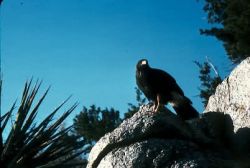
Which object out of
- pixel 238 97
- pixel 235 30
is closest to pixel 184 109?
pixel 238 97

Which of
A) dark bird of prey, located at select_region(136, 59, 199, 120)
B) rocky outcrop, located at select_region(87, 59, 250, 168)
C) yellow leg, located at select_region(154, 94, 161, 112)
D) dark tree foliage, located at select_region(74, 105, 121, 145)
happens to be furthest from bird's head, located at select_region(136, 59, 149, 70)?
dark tree foliage, located at select_region(74, 105, 121, 145)

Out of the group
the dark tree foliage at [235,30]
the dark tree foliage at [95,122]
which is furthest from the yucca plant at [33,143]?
the dark tree foliage at [95,122]

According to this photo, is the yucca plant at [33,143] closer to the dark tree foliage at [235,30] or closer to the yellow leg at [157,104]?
the yellow leg at [157,104]

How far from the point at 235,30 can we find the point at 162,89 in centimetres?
851

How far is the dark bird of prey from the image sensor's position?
684cm

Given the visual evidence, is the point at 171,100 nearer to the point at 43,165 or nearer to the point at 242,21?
the point at 43,165

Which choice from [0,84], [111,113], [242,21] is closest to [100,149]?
[0,84]

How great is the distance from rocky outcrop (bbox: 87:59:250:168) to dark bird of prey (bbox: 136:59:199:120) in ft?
0.65

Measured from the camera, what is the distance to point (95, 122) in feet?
84.8

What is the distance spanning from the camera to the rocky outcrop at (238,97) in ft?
23.4

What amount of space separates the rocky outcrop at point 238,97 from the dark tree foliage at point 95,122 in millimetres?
16631

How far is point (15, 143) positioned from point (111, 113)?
18.9 metres

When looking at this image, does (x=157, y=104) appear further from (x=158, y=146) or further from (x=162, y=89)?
(x=158, y=146)

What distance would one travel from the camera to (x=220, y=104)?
25.3ft
